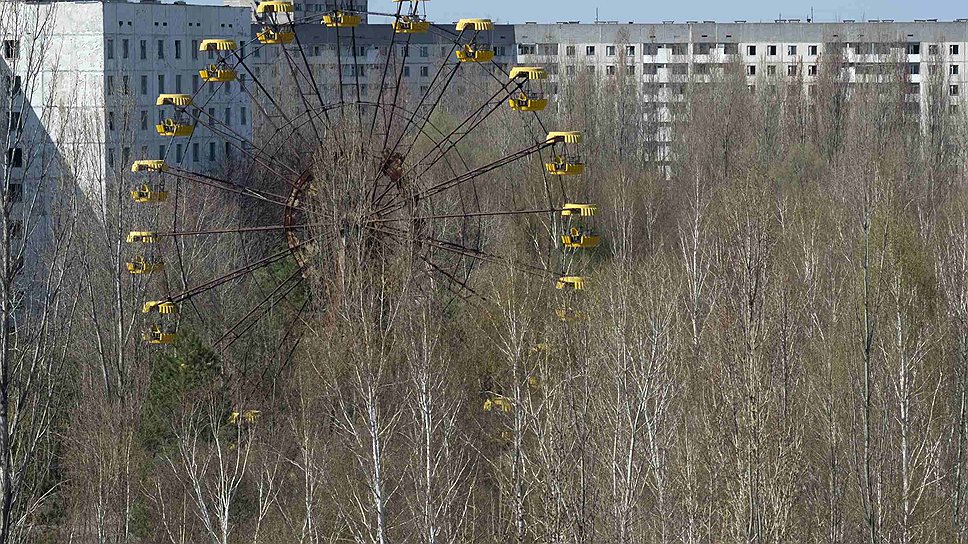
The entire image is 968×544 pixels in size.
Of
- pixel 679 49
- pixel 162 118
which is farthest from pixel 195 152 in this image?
pixel 679 49

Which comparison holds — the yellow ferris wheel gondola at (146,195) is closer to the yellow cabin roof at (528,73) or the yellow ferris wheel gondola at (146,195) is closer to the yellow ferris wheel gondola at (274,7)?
the yellow ferris wheel gondola at (274,7)

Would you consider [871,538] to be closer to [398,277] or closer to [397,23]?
[398,277]

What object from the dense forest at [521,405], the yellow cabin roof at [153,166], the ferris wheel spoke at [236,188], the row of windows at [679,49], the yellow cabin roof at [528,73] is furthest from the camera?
the row of windows at [679,49]

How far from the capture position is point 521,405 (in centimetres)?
1777

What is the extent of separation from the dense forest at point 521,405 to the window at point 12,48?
193cm

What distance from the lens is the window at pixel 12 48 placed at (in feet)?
45.3

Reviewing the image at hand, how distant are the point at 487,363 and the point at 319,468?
5574 mm

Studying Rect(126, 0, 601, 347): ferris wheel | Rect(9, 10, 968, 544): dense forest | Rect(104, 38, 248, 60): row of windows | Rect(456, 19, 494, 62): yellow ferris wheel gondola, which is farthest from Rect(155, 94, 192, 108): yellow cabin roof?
Rect(104, 38, 248, 60): row of windows

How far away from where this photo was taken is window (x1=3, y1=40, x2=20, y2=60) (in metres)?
13.8

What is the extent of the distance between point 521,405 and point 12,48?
6864 mm

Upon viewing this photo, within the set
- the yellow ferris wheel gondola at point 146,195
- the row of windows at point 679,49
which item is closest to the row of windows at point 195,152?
the yellow ferris wheel gondola at point 146,195

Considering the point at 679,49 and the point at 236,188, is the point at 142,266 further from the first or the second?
the point at 679,49

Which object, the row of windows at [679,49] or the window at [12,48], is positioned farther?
the row of windows at [679,49]

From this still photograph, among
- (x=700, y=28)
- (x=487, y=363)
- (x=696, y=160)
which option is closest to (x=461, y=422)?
(x=487, y=363)
